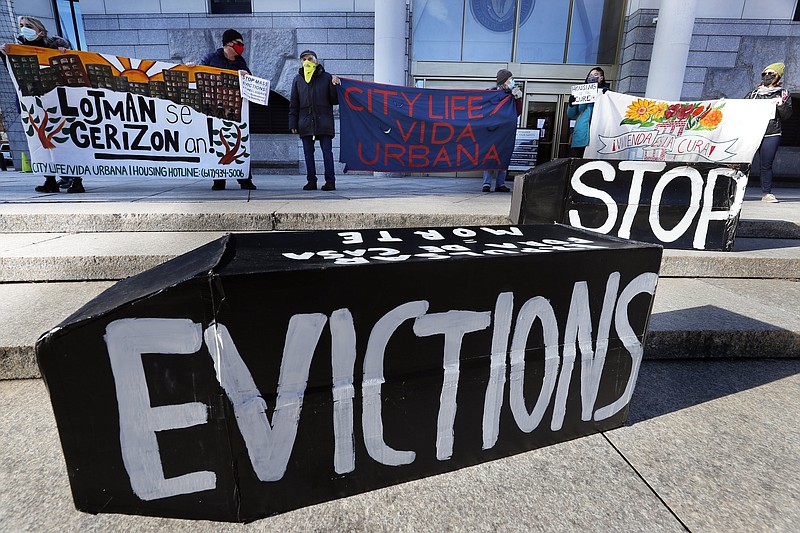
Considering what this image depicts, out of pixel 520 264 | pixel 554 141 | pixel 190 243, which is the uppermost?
pixel 554 141

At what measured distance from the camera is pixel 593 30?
945 cm

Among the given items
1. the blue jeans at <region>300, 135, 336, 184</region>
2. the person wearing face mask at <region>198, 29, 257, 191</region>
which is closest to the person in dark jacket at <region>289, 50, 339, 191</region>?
the blue jeans at <region>300, 135, 336, 184</region>

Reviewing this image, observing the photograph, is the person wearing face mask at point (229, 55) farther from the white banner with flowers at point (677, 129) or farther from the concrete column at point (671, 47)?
the concrete column at point (671, 47)

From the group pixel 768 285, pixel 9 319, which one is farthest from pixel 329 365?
pixel 768 285

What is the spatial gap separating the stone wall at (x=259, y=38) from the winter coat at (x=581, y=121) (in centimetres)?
508

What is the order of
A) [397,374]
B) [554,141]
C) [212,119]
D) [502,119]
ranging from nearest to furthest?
[397,374] → [212,119] → [502,119] → [554,141]

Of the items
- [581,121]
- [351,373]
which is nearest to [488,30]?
[581,121]

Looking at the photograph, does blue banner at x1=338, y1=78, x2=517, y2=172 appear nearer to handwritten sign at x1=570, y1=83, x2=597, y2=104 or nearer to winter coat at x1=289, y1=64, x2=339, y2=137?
winter coat at x1=289, y1=64, x2=339, y2=137

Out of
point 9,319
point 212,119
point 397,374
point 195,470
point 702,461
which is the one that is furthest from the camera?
point 212,119

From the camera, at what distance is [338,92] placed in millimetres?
5465

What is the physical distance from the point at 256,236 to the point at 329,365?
2.00 feet

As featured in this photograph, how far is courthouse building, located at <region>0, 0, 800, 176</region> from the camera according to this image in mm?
8594

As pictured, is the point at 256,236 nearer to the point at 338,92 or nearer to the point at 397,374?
the point at 397,374

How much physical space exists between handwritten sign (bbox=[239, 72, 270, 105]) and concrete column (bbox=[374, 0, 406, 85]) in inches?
137
